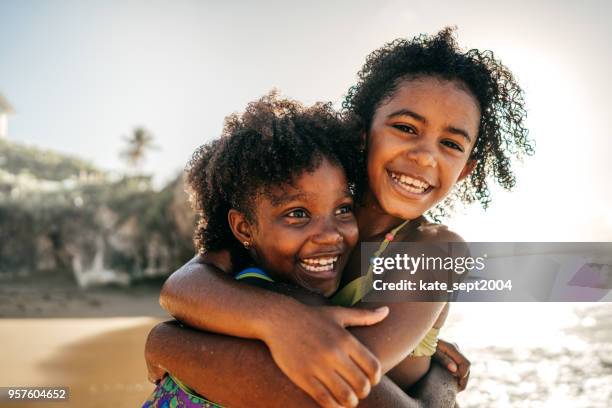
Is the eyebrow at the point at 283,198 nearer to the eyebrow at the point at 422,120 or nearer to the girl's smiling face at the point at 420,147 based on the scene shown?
the girl's smiling face at the point at 420,147

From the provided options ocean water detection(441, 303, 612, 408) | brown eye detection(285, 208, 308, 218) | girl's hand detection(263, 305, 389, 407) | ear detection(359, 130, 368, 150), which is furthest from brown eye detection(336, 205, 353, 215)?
ocean water detection(441, 303, 612, 408)

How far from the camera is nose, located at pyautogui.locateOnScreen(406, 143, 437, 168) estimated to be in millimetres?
→ 2037

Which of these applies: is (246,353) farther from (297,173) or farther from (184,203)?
(184,203)

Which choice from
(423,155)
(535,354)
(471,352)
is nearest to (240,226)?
(423,155)

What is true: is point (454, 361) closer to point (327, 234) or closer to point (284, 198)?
point (327, 234)

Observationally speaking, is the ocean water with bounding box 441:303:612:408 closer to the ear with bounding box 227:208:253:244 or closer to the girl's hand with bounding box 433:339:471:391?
the girl's hand with bounding box 433:339:471:391

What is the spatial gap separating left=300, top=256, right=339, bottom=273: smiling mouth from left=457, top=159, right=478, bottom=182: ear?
2.77 ft

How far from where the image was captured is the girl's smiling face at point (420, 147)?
204 centimetres

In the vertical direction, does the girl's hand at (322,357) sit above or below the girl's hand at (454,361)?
above

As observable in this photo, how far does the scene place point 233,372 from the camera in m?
1.44

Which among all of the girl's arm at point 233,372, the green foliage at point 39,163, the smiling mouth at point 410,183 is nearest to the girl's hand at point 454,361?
the girl's arm at point 233,372

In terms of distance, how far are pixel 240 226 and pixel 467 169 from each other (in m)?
1.05

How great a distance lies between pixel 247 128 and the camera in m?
1.98

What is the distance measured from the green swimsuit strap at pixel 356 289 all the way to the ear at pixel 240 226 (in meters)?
0.38
